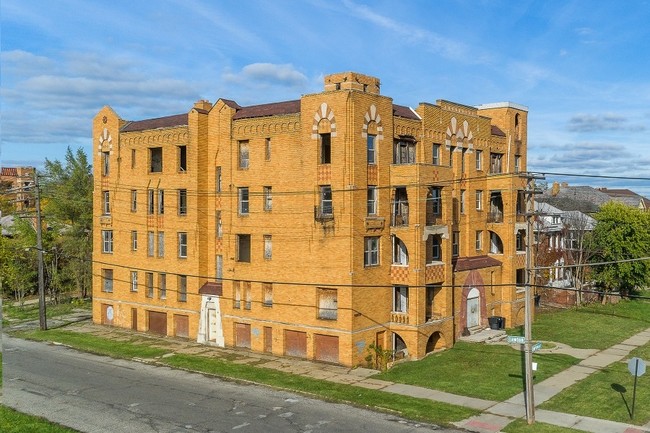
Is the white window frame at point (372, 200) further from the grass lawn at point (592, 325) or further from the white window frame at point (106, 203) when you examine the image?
the white window frame at point (106, 203)

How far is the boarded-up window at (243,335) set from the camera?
126 ft

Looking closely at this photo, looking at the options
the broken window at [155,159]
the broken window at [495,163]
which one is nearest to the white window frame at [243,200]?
the broken window at [155,159]

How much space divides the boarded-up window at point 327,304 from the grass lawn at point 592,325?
13.6 meters

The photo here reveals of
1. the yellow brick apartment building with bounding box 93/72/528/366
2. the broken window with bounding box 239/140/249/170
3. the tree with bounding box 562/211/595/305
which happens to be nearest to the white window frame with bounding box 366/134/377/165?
the yellow brick apartment building with bounding box 93/72/528/366

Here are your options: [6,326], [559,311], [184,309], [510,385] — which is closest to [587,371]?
[510,385]

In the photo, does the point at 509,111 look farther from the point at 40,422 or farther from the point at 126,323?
the point at 40,422

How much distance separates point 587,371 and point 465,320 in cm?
920

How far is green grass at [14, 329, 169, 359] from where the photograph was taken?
3750 cm

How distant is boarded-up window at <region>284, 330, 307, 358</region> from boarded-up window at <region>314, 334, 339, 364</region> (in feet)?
2.87

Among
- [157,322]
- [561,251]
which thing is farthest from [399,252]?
[561,251]

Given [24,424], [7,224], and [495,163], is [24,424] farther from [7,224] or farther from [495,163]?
[7,224]

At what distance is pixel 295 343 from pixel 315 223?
704 centimetres

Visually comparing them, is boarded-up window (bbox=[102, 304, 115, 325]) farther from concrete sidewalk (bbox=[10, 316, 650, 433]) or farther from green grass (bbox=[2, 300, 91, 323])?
green grass (bbox=[2, 300, 91, 323])

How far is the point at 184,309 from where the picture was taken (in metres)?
42.0
